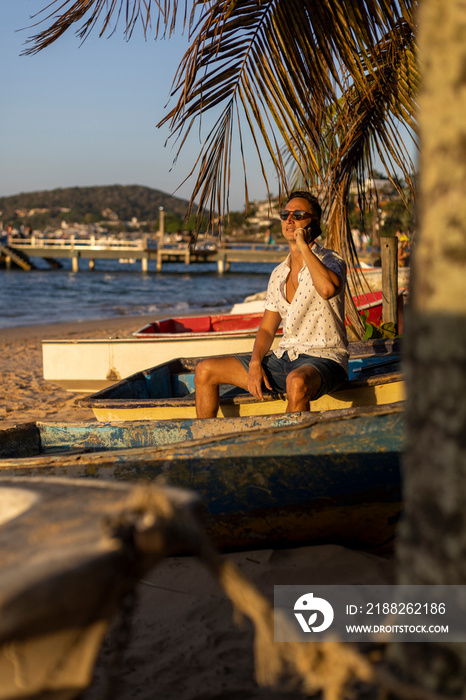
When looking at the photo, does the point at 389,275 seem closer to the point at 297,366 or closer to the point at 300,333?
the point at 300,333

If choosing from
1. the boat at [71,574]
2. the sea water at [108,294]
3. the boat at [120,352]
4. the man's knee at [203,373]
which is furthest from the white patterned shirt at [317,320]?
the sea water at [108,294]

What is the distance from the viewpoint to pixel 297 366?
438cm

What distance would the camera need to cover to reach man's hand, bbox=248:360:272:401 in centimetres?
456

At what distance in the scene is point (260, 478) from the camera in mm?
3391

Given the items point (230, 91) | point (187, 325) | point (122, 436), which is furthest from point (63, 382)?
point (230, 91)

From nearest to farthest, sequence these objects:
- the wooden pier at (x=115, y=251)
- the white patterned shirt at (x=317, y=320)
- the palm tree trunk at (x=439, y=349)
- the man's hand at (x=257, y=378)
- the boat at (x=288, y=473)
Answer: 1. the palm tree trunk at (x=439, y=349)
2. the boat at (x=288, y=473)
3. the white patterned shirt at (x=317, y=320)
4. the man's hand at (x=257, y=378)
5. the wooden pier at (x=115, y=251)

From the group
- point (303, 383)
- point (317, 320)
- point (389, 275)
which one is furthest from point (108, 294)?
point (303, 383)

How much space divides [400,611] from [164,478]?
85.1 inches

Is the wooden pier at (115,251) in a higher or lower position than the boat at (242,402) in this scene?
higher

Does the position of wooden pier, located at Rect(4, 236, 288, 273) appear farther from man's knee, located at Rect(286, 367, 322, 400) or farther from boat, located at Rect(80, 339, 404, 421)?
man's knee, located at Rect(286, 367, 322, 400)

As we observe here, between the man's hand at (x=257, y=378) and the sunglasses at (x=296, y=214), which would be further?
the man's hand at (x=257, y=378)

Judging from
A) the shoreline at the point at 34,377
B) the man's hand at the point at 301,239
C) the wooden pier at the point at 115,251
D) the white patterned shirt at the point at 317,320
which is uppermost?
the wooden pier at the point at 115,251

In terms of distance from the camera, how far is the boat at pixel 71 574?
56.3 inches

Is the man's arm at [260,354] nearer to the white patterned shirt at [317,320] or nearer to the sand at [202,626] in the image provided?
the white patterned shirt at [317,320]
